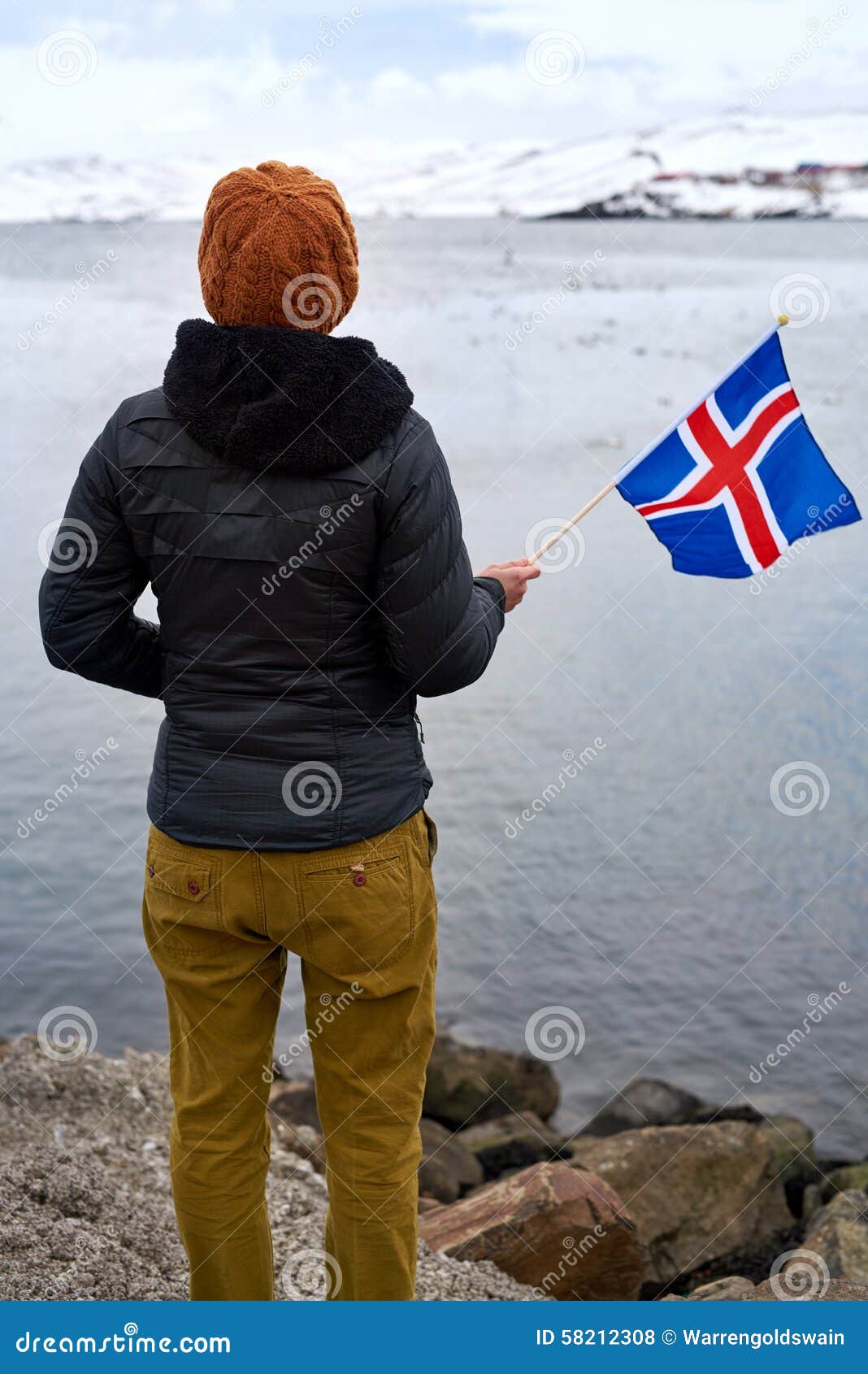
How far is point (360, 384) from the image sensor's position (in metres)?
2.06

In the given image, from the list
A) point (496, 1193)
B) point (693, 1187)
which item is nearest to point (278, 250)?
point (496, 1193)

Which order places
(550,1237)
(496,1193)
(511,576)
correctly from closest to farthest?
(511,576), (550,1237), (496,1193)

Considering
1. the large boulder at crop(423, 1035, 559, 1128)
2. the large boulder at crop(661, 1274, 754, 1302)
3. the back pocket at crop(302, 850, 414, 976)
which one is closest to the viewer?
the back pocket at crop(302, 850, 414, 976)

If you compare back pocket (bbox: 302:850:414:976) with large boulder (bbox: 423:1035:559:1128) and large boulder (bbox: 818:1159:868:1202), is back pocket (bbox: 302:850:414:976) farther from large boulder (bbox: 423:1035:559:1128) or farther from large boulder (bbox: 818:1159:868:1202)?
large boulder (bbox: 818:1159:868:1202)

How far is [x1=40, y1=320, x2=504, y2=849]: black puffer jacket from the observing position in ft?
6.75

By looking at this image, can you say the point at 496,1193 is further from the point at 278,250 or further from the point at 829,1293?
the point at 278,250

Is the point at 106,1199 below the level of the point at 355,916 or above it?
below

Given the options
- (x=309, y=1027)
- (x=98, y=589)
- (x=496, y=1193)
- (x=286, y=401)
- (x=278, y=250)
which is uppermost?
(x=278, y=250)

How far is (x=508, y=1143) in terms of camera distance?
4801 millimetres

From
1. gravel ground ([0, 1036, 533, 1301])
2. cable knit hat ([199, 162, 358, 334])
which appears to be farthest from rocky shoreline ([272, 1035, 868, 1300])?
cable knit hat ([199, 162, 358, 334])

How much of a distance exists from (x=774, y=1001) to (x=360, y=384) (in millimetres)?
4484

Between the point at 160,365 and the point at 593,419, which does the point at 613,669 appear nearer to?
the point at 593,419

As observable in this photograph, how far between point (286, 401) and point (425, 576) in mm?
335

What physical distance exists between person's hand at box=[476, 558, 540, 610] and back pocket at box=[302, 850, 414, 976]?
56cm
